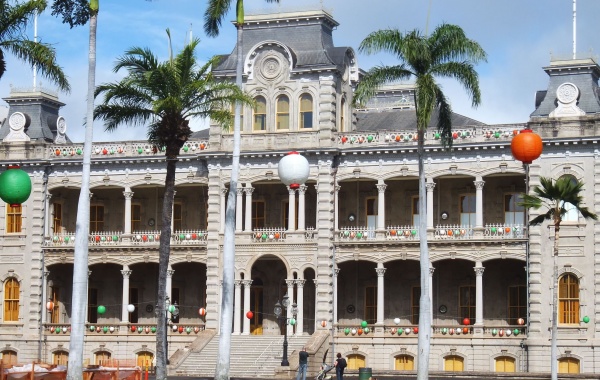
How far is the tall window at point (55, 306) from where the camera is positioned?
68062mm

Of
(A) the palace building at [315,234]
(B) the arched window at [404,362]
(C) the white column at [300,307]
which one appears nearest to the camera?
(A) the palace building at [315,234]

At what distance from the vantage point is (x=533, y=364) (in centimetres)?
5819

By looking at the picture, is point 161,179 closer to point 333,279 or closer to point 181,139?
point 333,279

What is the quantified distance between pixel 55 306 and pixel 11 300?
7.48ft

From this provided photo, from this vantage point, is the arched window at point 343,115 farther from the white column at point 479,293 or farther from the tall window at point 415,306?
the white column at point 479,293

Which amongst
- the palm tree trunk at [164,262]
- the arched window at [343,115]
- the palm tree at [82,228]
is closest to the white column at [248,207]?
the arched window at [343,115]

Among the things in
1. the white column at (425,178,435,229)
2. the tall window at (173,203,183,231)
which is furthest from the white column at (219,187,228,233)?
the white column at (425,178,435,229)

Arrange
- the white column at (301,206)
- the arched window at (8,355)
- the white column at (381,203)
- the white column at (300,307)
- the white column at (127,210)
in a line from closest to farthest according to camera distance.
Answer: the white column at (300,307), the white column at (381,203), the white column at (301,206), the white column at (127,210), the arched window at (8,355)

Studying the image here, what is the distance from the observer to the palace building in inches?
2311

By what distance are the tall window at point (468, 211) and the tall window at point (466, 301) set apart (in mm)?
3076

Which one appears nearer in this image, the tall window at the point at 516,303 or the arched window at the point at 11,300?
the tall window at the point at 516,303

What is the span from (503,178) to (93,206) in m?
22.0

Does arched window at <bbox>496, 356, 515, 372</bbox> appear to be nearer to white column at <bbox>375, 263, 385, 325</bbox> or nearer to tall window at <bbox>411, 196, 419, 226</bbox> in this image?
white column at <bbox>375, 263, 385, 325</bbox>

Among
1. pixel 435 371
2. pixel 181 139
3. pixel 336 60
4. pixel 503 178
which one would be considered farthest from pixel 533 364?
pixel 181 139
